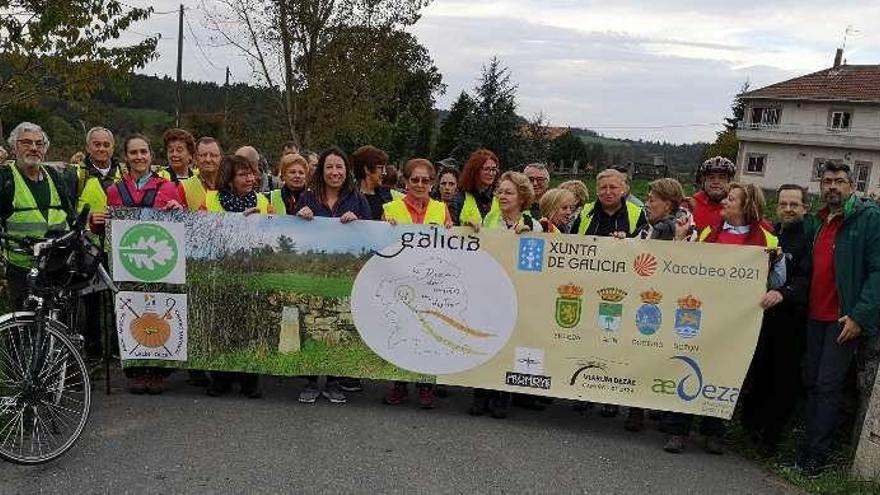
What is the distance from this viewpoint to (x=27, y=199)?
5086 millimetres

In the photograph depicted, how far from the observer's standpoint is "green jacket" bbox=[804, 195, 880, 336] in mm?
4488

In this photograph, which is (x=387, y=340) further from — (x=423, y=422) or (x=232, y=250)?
(x=232, y=250)

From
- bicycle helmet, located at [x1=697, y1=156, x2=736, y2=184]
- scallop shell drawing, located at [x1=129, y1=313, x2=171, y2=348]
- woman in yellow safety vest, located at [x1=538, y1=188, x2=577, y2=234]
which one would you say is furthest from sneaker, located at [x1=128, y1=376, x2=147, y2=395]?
bicycle helmet, located at [x1=697, y1=156, x2=736, y2=184]

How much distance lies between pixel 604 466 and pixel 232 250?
305 cm

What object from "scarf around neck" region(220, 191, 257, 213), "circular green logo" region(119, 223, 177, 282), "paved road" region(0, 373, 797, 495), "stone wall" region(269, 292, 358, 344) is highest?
"scarf around neck" region(220, 191, 257, 213)

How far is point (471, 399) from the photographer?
6035mm

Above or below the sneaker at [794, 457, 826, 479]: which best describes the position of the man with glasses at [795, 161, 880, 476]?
above

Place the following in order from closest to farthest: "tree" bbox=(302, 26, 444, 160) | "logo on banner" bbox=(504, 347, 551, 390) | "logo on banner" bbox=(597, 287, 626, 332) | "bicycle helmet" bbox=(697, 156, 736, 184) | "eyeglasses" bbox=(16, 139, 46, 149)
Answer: "eyeglasses" bbox=(16, 139, 46, 149) < "logo on banner" bbox=(597, 287, 626, 332) < "logo on banner" bbox=(504, 347, 551, 390) < "bicycle helmet" bbox=(697, 156, 736, 184) < "tree" bbox=(302, 26, 444, 160)

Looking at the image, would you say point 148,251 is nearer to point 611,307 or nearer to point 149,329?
point 149,329

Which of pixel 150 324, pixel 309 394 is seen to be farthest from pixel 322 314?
pixel 150 324

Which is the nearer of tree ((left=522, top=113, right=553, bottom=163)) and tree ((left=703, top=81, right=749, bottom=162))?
tree ((left=522, top=113, right=553, bottom=163))

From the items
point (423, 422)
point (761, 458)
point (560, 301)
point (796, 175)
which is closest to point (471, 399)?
point (423, 422)

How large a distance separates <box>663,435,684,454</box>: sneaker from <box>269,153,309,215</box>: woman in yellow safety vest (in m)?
3.27

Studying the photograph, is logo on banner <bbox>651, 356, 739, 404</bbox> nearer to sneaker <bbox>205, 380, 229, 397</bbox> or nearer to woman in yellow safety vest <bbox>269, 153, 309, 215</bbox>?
woman in yellow safety vest <bbox>269, 153, 309, 215</bbox>
